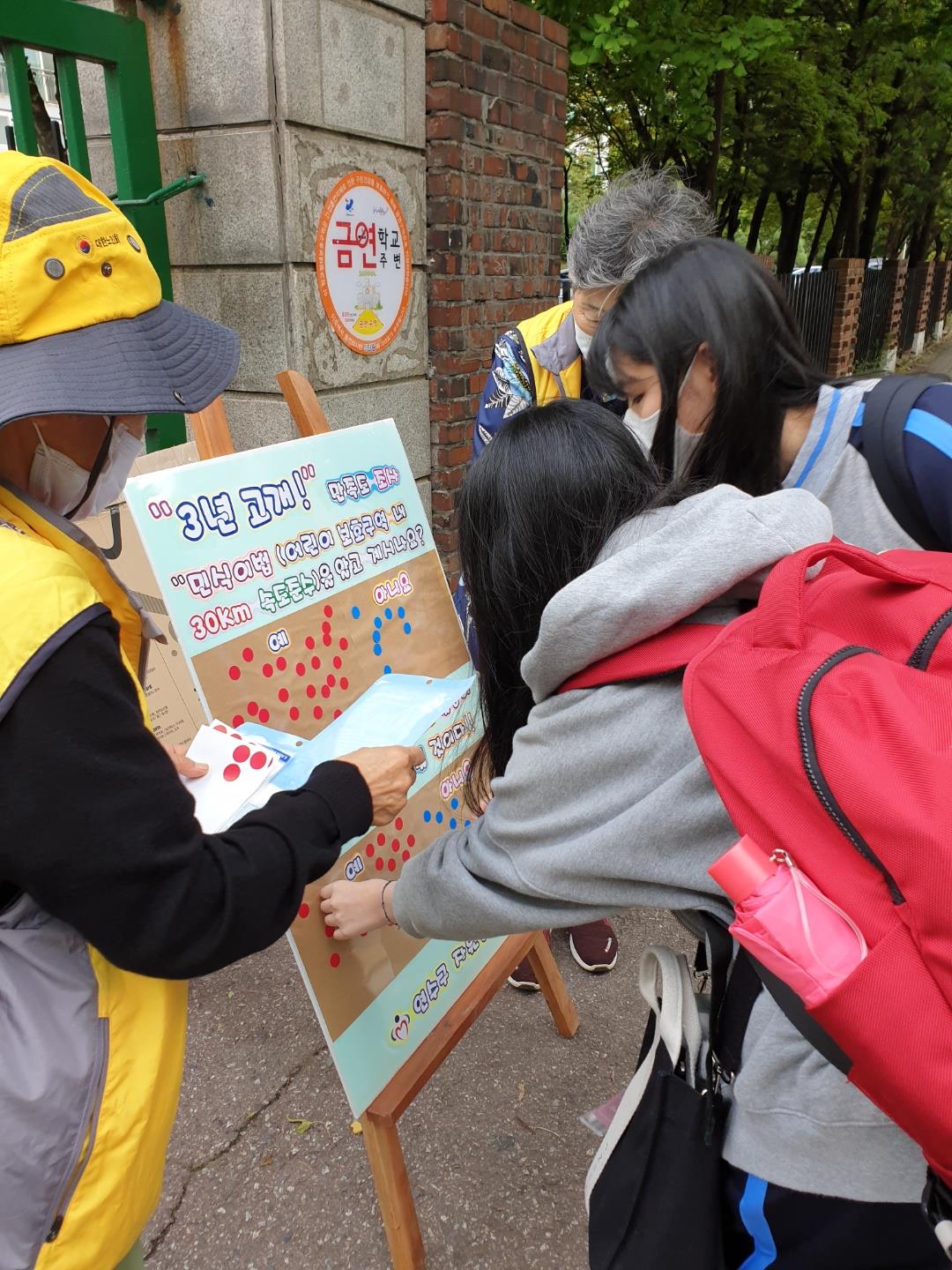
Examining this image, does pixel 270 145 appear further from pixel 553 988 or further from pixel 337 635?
pixel 553 988

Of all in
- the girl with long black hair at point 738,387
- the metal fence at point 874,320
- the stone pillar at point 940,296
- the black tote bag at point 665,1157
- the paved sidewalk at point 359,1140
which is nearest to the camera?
the black tote bag at point 665,1157

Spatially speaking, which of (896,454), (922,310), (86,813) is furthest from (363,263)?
(922,310)

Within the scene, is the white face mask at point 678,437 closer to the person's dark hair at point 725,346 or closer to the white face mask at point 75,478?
the person's dark hair at point 725,346

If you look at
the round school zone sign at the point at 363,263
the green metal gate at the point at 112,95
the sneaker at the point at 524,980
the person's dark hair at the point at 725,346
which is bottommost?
the sneaker at the point at 524,980

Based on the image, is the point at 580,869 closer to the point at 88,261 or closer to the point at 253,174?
the point at 88,261

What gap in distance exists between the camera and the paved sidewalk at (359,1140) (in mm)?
1894

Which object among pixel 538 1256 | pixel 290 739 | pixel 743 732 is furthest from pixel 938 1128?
pixel 538 1256

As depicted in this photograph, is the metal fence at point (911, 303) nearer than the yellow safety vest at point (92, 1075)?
No

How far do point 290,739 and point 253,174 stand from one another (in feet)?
6.89

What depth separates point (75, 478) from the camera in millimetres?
1045

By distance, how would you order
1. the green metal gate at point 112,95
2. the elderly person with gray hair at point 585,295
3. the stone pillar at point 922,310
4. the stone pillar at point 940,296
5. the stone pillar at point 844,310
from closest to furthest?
the green metal gate at point 112,95, the elderly person with gray hair at point 585,295, the stone pillar at point 844,310, the stone pillar at point 922,310, the stone pillar at point 940,296

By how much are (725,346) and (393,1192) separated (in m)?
1.73

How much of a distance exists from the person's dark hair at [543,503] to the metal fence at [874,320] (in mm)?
12595

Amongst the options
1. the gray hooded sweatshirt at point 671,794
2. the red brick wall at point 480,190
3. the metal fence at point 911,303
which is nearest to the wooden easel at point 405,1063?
the gray hooded sweatshirt at point 671,794
